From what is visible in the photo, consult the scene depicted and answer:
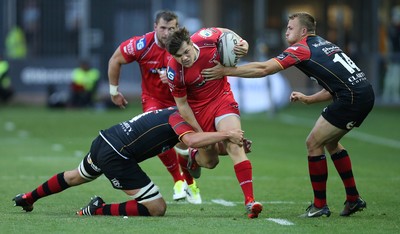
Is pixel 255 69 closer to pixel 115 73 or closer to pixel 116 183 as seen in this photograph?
pixel 116 183

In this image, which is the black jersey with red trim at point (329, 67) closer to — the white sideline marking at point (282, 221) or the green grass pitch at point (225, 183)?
the green grass pitch at point (225, 183)

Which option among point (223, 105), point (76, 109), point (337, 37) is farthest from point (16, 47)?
point (223, 105)

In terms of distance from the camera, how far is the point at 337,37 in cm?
3394

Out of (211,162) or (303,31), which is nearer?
(303,31)

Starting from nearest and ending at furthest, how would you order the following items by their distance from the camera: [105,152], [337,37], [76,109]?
1. [105,152]
2. [76,109]
3. [337,37]

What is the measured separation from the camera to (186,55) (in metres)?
10.4

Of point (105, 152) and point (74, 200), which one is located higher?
→ point (105, 152)

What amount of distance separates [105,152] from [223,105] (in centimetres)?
140

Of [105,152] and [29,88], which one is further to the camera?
[29,88]

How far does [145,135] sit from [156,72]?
110 inches

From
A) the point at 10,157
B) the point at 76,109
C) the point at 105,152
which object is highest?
the point at 105,152

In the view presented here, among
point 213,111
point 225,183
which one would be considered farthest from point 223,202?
A: point 225,183

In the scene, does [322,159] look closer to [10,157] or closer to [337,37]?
[10,157]

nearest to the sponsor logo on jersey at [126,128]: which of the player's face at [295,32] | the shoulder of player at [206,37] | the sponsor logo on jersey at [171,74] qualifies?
the sponsor logo on jersey at [171,74]
